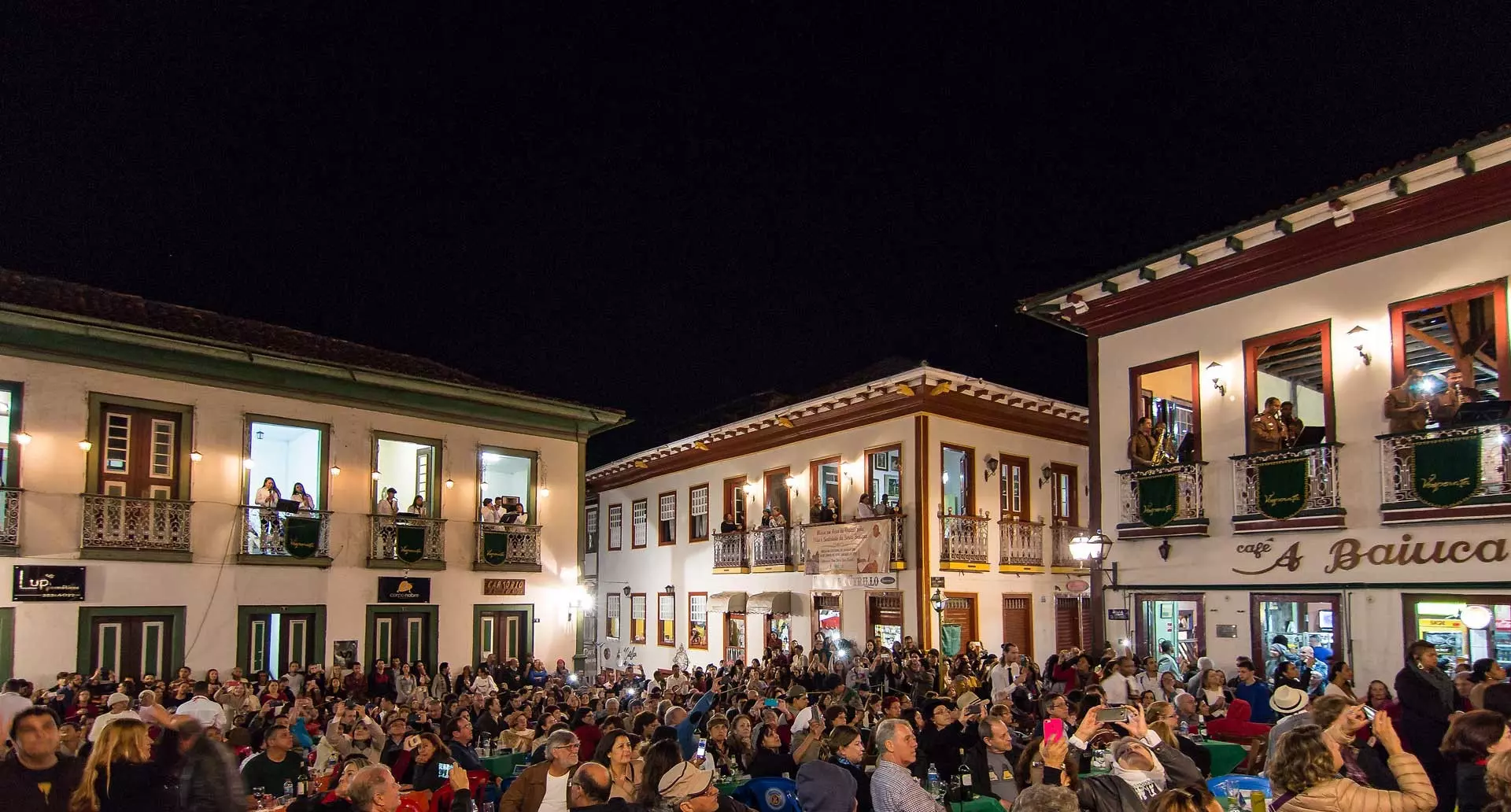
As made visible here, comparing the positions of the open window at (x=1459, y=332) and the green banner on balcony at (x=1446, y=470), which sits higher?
the open window at (x=1459, y=332)

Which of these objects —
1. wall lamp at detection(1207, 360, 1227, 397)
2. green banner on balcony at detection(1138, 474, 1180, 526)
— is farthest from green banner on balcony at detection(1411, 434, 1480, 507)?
green banner on balcony at detection(1138, 474, 1180, 526)

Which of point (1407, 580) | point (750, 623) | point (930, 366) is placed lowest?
point (750, 623)

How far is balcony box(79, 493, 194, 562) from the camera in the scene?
17203 mm

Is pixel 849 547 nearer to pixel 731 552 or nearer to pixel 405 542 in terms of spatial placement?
pixel 731 552

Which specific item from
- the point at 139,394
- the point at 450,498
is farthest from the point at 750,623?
the point at 139,394

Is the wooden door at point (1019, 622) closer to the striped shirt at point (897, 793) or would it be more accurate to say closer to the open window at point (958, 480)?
the open window at point (958, 480)

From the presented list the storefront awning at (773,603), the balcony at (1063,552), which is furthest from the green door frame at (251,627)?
the balcony at (1063,552)

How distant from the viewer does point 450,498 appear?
74.0 ft

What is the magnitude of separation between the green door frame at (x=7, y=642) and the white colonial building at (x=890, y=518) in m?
14.9

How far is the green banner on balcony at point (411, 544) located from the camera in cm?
2134

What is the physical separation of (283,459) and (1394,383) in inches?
833

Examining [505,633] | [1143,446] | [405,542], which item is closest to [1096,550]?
[1143,446]

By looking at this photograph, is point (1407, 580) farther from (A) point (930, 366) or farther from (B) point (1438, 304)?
(A) point (930, 366)

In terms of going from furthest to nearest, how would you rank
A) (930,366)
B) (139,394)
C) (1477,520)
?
1. (930,366)
2. (139,394)
3. (1477,520)
